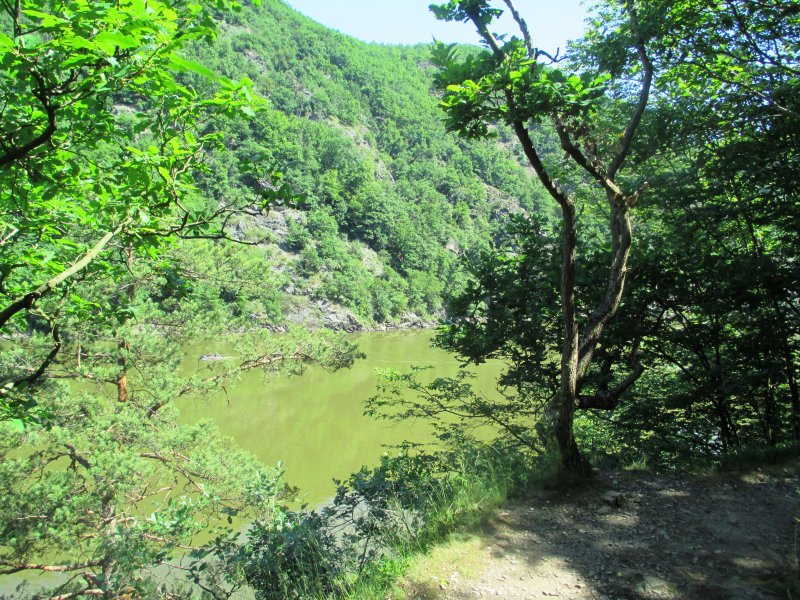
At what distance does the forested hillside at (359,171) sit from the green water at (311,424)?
10681 mm

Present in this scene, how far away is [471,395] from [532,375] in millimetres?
755

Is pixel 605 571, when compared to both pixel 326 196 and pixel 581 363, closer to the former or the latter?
pixel 581 363

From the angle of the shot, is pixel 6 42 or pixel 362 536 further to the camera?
pixel 362 536

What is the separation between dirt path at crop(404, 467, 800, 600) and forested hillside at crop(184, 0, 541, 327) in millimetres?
27486

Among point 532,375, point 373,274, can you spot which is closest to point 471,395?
point 532,375

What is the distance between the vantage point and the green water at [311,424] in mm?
11734

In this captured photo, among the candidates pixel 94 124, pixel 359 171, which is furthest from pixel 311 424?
pixel 359 171

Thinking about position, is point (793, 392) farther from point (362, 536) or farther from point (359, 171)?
point (359, 171)

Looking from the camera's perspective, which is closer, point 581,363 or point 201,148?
point 201,148

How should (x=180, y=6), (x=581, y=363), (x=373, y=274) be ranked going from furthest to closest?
1. (x=373, y=274)
2. (x=581, y=363)
3. (x=180, y=6)

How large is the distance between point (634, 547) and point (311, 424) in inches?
526

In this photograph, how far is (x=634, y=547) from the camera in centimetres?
294

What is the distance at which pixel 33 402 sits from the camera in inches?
100

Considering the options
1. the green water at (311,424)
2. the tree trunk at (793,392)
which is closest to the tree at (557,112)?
the tree trunk at (793,392)
